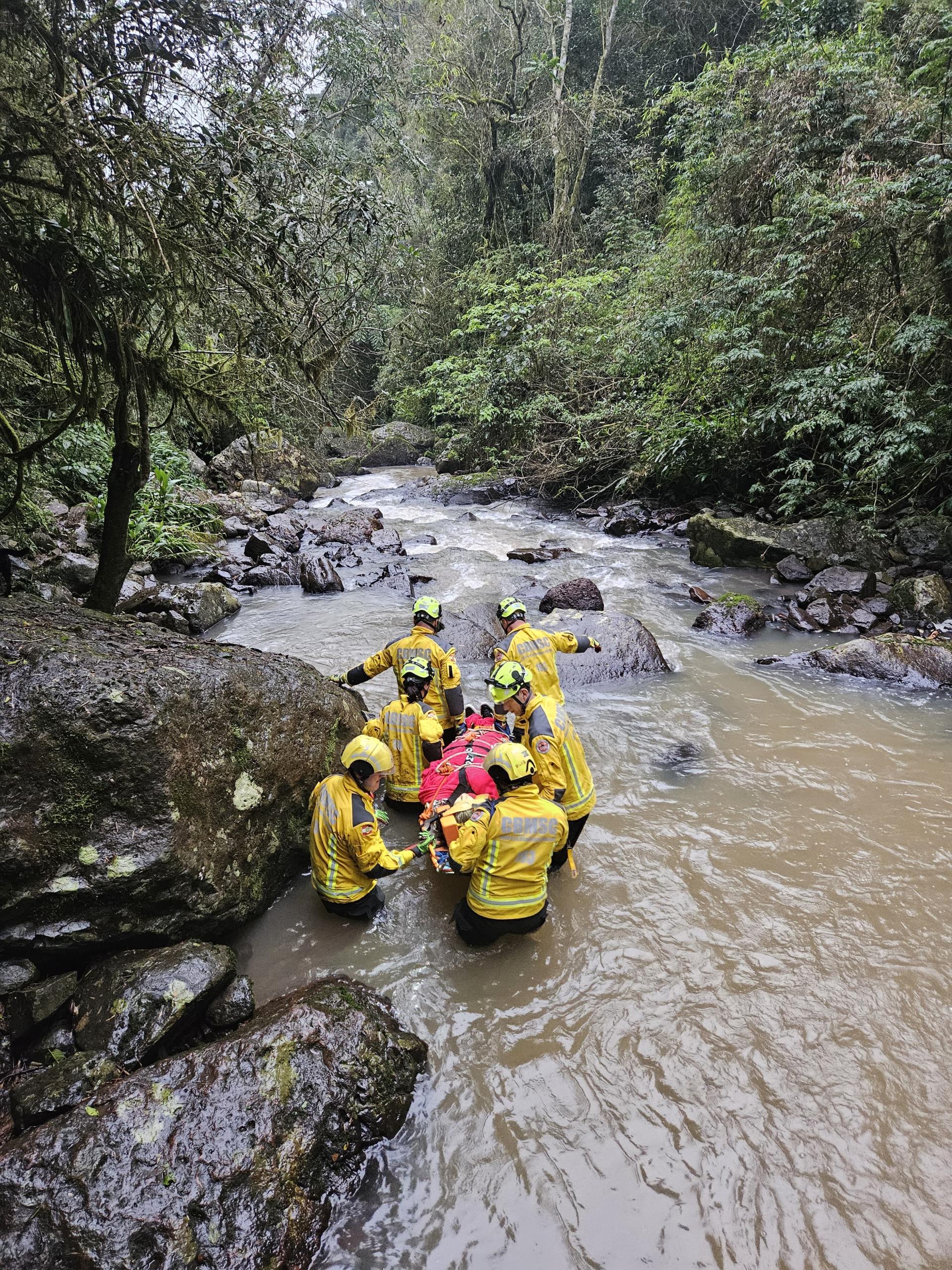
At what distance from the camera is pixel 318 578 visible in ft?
36.8

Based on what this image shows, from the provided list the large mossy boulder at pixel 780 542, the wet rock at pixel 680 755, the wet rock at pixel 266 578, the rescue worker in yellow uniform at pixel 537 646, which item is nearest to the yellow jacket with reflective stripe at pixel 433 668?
the rescue worker in yellow uniform at pixel 537 646

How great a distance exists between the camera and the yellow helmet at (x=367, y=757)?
362 centimetres

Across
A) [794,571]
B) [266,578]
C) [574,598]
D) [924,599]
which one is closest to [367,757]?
[574,598]

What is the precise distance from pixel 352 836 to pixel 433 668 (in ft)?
6.17

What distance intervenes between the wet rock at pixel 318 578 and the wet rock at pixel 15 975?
8542 mm

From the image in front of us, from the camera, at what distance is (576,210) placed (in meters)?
23.7

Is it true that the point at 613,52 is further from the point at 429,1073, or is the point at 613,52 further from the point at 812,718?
the point at 429,1073

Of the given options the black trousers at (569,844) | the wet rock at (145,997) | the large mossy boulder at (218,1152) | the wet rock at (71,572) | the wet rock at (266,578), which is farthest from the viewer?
the wet rock at (266,578)

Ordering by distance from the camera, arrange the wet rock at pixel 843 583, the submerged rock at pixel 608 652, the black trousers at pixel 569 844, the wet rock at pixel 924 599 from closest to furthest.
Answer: the black trousers at pixel 569 844
the submerged rock at pixel 608 652
the wet rock at pixel 924 599
the wet rock at pixel 843 583

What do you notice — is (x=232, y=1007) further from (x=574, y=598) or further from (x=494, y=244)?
(x=494, y=244)

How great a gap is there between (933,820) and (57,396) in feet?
27.1

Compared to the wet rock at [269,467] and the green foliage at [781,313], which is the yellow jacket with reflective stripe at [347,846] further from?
the wet rock at [269,467]

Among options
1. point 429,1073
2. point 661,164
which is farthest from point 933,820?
point 661,164

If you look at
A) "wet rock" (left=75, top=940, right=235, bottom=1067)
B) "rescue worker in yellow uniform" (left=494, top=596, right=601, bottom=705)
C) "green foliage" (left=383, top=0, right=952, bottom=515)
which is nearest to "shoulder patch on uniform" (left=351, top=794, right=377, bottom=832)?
"wet rock" (left=75, top=940, right=235, bottom=1067)
